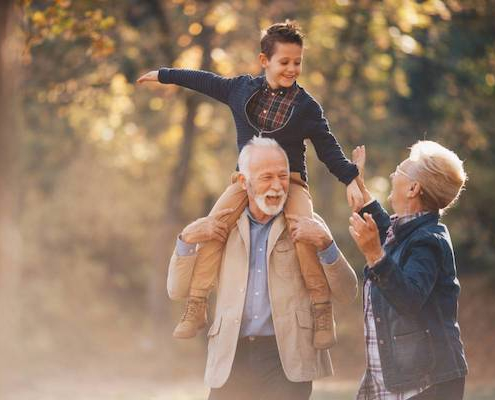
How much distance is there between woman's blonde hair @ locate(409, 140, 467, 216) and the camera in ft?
14.0

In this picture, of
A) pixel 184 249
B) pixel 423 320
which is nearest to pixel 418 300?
pixel 423 320

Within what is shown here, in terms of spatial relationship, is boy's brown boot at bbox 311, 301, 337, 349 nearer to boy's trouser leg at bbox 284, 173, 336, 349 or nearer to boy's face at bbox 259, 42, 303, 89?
boy's trouser leg at bbox 284, 173, 336, 349

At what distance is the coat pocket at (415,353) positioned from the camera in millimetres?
4148

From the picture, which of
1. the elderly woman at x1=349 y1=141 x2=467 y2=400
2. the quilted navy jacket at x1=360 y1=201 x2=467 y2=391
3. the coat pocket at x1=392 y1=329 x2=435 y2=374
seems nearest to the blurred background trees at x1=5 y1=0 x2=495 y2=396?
the elderly woman at x1=349 y1=141 x2=467 y2=400

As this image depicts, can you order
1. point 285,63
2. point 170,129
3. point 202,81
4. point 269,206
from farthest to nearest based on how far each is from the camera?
point 170,129
point 202,81
point 285,63
point 269,206

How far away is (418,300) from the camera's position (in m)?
4.00

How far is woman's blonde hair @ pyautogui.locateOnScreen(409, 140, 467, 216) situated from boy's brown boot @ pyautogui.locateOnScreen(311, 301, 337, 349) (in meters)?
0.76

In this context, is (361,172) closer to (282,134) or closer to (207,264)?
(282,134)

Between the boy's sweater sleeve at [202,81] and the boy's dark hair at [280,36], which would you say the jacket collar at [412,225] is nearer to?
the boy's dark hair at [280,36]

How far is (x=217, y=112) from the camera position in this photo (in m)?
17.3

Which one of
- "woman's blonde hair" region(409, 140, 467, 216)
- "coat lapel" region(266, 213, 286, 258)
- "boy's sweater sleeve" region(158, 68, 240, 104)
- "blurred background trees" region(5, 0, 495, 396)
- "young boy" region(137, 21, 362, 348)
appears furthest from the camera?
"blurred background trees" region(5, 0, 495, 396)

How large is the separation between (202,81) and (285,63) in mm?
499

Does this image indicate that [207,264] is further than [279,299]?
Yes

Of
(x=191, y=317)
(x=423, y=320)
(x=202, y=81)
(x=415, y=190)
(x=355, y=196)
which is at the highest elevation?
(x=202, y=81)
